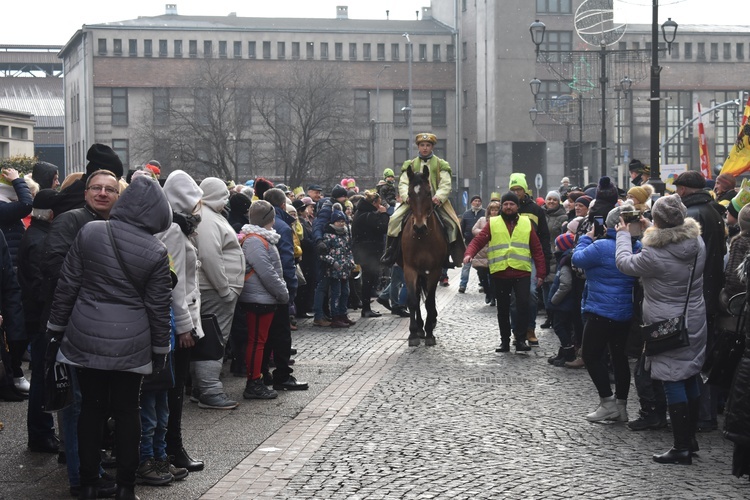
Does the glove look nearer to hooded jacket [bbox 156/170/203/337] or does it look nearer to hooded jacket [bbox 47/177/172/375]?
hooded jacket [bbox 47/177/172/375]

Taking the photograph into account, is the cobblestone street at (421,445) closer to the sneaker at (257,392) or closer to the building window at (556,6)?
the sneaker at (257,392)

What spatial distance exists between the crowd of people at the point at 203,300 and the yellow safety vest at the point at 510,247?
0.02 meters

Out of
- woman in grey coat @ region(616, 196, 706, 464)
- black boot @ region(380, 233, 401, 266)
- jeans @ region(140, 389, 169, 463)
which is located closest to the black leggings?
woman in grey coat @ region(616, 196, 706, 464)

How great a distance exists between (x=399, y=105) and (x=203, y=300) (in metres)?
75.5

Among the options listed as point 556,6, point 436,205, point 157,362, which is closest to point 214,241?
point 157,362

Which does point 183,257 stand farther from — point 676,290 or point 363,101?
point 363,101

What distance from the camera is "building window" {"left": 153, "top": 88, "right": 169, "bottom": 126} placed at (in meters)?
70.9

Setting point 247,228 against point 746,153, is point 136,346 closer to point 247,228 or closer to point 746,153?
point 247,228

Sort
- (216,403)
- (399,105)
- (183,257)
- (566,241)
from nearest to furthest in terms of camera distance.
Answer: (183,257) → (216,403) → (566,241) → (399,105)

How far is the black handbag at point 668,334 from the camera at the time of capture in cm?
841

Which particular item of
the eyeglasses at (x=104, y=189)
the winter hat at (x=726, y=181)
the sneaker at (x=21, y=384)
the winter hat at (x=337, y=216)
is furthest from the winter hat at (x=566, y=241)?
the eyeglasses at (x=104, y=189)

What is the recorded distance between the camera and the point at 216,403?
10.4 meters

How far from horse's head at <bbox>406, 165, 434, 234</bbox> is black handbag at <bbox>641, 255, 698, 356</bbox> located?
21.9 feet

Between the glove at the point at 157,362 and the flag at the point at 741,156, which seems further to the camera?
the flag at the point at 741,156
